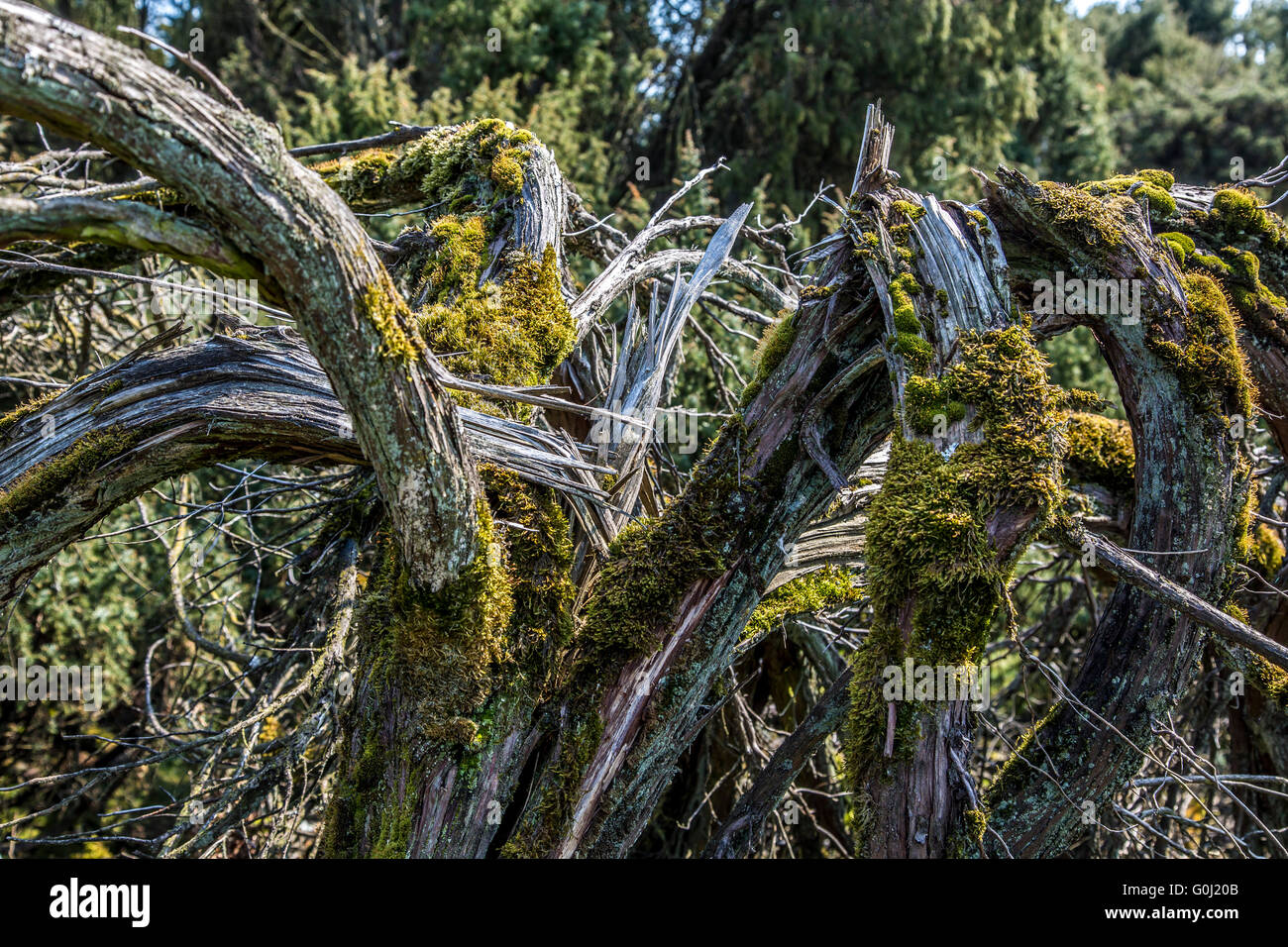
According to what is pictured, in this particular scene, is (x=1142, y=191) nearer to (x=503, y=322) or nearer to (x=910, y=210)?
(x=910, y=210)

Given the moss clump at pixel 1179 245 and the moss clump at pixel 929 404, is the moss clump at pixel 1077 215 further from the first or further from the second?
the moss clump at pixel 929 404

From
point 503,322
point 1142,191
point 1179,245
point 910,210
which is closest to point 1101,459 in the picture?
point 1179,245

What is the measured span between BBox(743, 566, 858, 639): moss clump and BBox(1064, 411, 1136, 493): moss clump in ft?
3.69

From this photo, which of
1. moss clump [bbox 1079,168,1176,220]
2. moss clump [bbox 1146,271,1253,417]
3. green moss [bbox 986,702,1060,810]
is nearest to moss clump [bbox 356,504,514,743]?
green moss [bbox 986,702,1060,810]

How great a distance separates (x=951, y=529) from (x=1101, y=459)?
2225mm

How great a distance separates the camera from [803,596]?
355 centimetres

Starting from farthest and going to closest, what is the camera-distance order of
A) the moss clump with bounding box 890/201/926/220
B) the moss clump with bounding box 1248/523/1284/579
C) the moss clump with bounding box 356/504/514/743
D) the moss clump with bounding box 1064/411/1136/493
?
the moss clump with bounding box 1248/523/1284/579 < the moss clump with bounding box 1064/411/1136/493 < the moss clump with bounding box 890/201/926/220 < the moss clump with bounding box 356/504/514/743

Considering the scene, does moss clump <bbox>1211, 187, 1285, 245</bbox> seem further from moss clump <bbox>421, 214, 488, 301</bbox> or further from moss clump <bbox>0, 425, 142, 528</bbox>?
moss clump <bbox>0, 425, 142, 528</bbox>

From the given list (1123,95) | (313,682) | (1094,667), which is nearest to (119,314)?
(313,682)

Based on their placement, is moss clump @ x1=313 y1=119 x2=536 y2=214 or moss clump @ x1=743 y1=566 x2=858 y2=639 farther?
moss clump @ x1=313 y1=119 x2=536 y2=214

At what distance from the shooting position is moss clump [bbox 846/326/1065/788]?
2.12 metres

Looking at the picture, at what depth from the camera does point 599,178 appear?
31.8ft

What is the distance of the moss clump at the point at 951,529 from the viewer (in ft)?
6.94

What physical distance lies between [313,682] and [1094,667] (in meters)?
3.17
